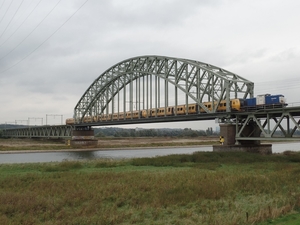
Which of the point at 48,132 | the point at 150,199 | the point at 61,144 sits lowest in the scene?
the point at 61,144

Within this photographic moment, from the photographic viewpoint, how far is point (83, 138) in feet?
338

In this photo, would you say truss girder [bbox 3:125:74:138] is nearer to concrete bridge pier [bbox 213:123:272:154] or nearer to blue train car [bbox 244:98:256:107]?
concrete bridge pier [bbox 213:123:272:154]

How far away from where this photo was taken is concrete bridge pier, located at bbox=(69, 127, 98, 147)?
324 feet

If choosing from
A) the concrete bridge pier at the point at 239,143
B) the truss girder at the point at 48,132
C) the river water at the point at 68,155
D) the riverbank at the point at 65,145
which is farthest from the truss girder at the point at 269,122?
the truss girder at the point at 48,132

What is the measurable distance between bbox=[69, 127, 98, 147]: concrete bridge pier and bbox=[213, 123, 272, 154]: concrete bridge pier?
6269cm

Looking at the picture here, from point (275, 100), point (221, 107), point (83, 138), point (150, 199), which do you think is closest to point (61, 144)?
point (83, 138)

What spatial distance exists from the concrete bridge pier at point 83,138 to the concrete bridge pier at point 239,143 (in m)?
62.7

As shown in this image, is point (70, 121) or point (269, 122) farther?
point (70, 121)

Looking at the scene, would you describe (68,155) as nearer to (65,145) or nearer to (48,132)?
(65,145)

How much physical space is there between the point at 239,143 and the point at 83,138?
225 feet

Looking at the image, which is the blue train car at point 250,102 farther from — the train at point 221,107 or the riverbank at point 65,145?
the riverbank at point 65,145

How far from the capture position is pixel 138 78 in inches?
3310

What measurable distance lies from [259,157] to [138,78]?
52.7 metres

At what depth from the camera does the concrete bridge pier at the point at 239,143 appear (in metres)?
42.7
